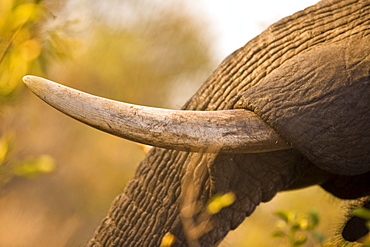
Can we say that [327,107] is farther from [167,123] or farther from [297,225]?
[167,123]

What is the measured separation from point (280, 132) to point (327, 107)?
155 millimetres

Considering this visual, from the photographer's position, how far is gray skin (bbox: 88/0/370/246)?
2.03m

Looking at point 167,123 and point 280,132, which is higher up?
point 280,132

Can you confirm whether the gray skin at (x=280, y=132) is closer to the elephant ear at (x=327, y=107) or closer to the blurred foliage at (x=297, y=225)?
the elephant ear at (x=327, y=107)

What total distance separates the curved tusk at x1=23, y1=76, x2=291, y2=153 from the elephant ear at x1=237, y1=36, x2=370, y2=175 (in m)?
0.06

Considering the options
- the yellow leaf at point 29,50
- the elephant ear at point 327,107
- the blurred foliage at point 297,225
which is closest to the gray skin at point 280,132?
the elephant ear at point 327,107

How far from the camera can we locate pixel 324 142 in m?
2.04

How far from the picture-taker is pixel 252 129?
6.62 feet

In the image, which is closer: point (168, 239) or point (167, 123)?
point (167, 123)

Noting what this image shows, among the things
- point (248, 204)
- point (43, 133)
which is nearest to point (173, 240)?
point (248, 204)

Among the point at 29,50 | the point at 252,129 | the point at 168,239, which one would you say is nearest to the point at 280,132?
the point at 252,129

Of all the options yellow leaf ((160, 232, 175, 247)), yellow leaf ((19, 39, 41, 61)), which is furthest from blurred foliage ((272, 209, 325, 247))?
yellow leaf ((19, 39, 41, 61))

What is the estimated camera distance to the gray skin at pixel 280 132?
203 centimetres

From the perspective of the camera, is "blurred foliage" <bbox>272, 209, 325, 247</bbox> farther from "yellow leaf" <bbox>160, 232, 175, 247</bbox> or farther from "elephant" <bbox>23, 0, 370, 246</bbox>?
"yellow leaf" <bbox>160, 232, 175, 247</bbox>
